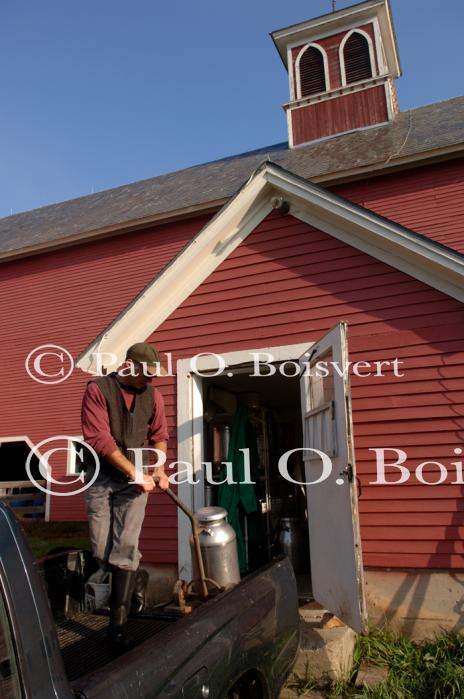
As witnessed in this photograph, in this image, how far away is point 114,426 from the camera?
315 centimetres

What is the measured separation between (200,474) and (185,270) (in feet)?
7.29

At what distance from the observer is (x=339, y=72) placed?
13.4 meters

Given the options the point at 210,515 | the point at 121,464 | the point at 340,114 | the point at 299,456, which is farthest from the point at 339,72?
the point at 121,464

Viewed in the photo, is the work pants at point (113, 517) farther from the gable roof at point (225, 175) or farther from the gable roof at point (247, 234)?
the gable roof at point (225, 175)

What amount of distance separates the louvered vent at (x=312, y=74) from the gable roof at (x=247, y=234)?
9.62 meters

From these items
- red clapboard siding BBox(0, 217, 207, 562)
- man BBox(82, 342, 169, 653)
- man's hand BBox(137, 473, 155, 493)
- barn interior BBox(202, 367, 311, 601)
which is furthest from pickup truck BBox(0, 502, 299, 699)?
red clapboard siding BBox(0, 217, 207, 562)

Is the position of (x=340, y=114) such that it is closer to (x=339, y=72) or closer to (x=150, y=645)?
(x=339, y=72)

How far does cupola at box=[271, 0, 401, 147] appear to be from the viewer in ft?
41.5

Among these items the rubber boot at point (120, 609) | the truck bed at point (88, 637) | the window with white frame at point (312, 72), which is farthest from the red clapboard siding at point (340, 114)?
the truck bed at point (88, 637)

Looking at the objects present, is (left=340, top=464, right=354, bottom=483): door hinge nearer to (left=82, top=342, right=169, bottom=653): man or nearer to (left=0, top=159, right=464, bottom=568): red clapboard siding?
(left=0, top=159, right=464, bottom=568): red clapboard siding

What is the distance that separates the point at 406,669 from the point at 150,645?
2.97 meters

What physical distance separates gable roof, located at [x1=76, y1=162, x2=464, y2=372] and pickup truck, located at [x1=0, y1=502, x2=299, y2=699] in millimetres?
3030

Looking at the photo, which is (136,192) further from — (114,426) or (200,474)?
(114,426)

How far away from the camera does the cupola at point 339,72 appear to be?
12.7m
